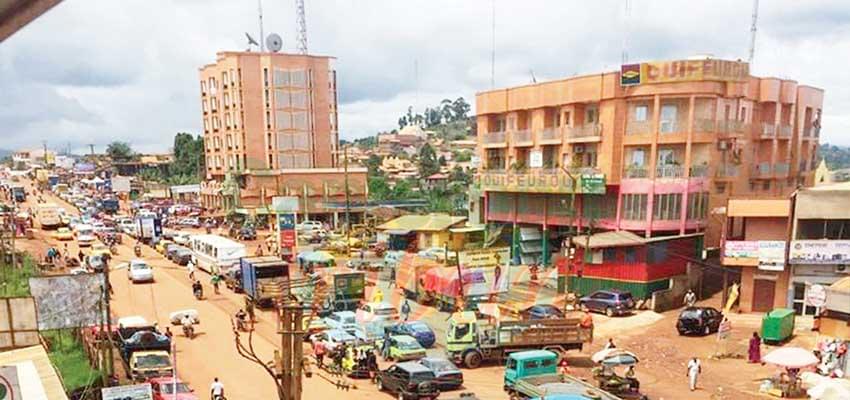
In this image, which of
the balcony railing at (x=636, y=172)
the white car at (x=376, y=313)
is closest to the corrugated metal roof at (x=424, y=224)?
the balcony railing at (x=636, y=172)

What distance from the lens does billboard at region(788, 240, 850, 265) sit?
23.5 meters

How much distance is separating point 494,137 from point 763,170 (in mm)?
17296

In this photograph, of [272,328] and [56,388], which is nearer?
[56,388]

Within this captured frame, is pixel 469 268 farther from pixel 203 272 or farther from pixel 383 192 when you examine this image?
pixel 383 192

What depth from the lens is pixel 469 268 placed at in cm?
2703

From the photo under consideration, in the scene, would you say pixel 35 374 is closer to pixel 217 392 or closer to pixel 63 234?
pixel 217 392

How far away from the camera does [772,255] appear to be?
81.8 feet

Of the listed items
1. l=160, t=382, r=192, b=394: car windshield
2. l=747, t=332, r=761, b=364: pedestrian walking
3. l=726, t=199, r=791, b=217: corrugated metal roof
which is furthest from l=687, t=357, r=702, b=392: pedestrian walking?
l=160, t=382, r=192, b=394: car windshield

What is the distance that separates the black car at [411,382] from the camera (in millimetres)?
17203

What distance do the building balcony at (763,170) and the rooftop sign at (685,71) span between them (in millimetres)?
6261

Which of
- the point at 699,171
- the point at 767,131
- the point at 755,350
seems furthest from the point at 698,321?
the point at 767,131

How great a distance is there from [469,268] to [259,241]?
101 ft

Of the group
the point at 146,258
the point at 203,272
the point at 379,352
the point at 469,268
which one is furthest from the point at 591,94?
the point at 146,258

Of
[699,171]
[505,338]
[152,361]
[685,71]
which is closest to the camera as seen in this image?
[152,361]
